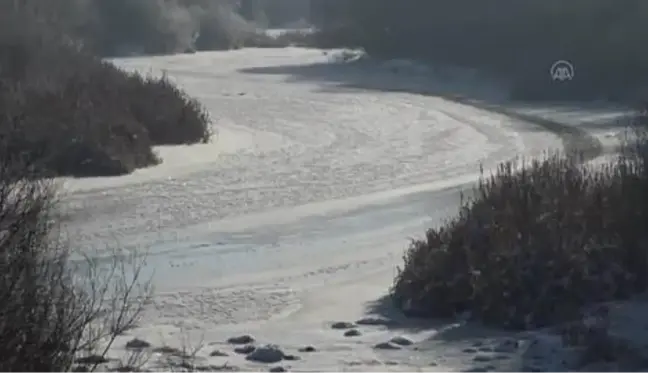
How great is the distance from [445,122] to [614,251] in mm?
23784

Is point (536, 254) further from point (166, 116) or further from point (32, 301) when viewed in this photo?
point (166, 116)

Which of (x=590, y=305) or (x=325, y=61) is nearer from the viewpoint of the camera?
(x=590, y=305)

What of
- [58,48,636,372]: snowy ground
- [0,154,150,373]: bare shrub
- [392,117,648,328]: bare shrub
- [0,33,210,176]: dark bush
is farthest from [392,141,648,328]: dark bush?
[0,33,210,176]: dark bush

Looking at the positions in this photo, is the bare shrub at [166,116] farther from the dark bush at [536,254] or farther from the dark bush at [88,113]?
the dark bush at [536,254]

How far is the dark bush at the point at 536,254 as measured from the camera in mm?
12914

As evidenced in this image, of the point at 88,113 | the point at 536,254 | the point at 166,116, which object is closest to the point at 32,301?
the point at 536,254

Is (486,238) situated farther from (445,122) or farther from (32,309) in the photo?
(445,122)

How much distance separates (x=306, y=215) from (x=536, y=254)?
890 cm

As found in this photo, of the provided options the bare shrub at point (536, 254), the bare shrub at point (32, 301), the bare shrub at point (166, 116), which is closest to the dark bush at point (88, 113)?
the bare shrub at point (166, 116)

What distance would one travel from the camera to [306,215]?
71.3 ft

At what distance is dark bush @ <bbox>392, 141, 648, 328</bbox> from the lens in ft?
42.4

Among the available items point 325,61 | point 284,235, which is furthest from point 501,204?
point 325,61

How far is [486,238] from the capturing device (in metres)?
13.7

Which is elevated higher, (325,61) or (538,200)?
(325,61)
